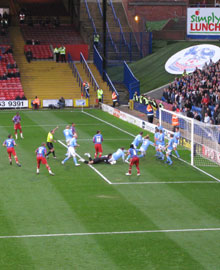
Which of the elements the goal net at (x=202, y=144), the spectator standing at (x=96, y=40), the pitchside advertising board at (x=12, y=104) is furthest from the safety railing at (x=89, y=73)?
the goal net at (x=202, y=144)

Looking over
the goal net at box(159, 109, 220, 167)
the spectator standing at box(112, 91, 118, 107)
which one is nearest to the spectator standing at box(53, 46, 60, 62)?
the spectator standing at box(112, 91, 118, 107)

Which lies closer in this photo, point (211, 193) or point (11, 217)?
point (11, 217)

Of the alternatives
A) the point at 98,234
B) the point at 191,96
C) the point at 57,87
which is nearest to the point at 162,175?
the point at 98,234

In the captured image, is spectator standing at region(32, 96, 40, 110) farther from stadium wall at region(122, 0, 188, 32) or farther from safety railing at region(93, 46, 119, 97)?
stadium wall at region(122, 0, 188, 32)

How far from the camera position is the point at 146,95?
55906 millimetres

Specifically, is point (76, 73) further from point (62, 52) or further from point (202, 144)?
point (202, 144)

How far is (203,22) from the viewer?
56469 mm

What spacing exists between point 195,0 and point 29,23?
20.1 meters

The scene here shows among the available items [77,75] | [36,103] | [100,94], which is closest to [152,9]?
[77,75]

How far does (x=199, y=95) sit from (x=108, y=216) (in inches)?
906

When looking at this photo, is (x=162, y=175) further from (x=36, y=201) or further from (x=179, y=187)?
(x=36, y=201)

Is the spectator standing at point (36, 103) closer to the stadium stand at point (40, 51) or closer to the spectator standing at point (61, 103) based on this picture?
the spectator standing at point (61, 103)

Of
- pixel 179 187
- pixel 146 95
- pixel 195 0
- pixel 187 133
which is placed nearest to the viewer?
pixel 179 187

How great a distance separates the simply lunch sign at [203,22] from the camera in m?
55.8
